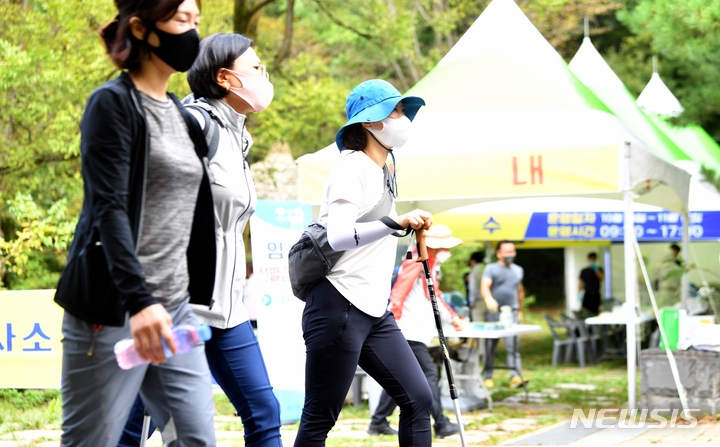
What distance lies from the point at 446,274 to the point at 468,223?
593 cm

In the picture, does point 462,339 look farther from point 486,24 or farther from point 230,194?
point 230,194

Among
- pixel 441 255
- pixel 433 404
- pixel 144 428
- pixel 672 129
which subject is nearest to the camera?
pixel 144 428

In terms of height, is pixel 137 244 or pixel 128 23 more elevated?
pixel 128 23

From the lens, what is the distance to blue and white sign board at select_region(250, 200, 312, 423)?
8062 mm

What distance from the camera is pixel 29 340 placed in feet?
24.5

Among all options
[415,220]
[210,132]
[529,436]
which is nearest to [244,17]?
[529,436]

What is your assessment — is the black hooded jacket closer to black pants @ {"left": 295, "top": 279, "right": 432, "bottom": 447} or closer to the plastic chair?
black pants @ {"left": 295, "top": 279, "right": 432, "bottom": 447}

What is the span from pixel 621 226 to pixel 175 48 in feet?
45.9

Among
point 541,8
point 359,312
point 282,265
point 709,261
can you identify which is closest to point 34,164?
point 282,265

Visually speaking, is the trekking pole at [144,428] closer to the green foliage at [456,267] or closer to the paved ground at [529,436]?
the paved ground at [529,436]

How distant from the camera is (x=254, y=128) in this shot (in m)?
15.9

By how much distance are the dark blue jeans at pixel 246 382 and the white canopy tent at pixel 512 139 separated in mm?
5066

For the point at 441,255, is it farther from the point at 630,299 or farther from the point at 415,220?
the point at 415,220

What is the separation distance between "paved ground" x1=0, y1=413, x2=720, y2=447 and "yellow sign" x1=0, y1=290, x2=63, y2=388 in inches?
17.4
